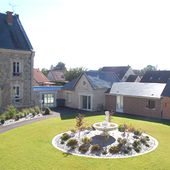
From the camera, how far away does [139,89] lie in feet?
120

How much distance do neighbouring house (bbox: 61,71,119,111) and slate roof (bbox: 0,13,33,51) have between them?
30.1 ft

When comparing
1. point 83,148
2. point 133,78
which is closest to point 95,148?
point 83,148

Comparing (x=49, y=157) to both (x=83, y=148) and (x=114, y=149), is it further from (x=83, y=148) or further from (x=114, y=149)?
(x=114, y=149)

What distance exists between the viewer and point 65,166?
623 inches

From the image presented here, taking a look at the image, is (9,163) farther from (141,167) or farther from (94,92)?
(94,92)

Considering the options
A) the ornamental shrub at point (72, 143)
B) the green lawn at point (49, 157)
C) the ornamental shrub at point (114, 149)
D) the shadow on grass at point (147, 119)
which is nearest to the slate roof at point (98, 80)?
Answer: the shadow on grass at point (147, 119)

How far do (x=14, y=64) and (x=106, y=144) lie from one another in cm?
2196

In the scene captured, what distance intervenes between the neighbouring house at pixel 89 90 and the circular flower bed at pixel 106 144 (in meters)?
16.1

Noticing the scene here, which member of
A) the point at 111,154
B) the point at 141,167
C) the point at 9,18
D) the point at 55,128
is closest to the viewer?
the point at 141,167

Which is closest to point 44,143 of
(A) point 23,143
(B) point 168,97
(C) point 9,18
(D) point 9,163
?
(A) point 23,143

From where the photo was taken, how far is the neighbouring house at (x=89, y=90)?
3931 centimetres

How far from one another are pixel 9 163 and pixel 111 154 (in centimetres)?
675

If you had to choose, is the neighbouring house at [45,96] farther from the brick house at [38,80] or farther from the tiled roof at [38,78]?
the tiled roof at [38,78]

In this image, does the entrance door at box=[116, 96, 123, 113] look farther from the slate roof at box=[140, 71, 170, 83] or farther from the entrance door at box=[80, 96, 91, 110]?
the slate roof at box=[140, 71, 170, 83]
